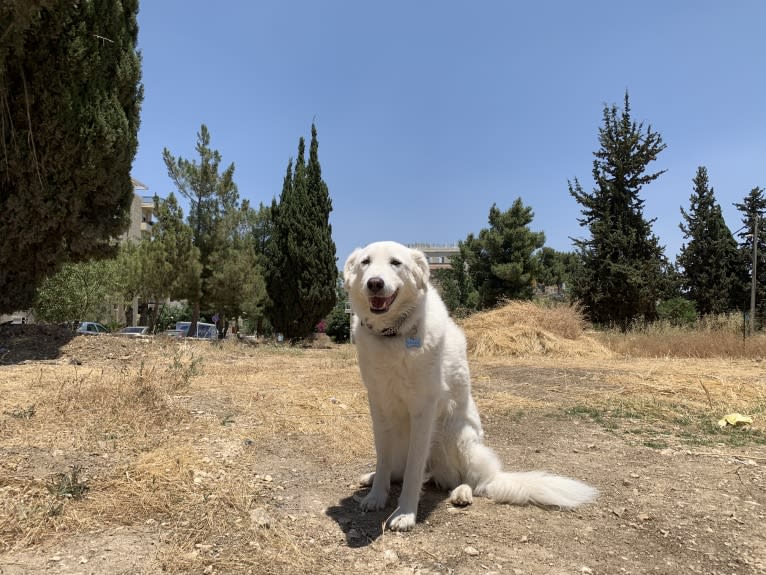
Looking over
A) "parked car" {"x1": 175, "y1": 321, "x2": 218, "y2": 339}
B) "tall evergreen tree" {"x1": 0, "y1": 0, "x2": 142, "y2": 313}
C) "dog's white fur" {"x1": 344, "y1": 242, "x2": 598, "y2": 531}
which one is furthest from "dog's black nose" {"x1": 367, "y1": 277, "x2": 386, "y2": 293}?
"parked car" {"x1": 175, "y1": 321, "x2": 218, "y2": 339}

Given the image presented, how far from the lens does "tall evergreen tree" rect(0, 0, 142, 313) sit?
8891 millimetres

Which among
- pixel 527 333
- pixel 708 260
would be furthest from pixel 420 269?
pixel 708 260

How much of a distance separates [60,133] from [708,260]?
33.5 meters

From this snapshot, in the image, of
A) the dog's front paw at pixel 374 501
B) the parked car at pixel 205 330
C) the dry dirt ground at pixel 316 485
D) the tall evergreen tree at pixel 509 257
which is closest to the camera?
the dry dirt ground at pixel 316 485

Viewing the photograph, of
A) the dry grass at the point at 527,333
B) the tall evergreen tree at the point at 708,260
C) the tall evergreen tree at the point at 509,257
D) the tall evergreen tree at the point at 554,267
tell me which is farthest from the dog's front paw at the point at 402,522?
the tall evergreen tree at the point at 554,267

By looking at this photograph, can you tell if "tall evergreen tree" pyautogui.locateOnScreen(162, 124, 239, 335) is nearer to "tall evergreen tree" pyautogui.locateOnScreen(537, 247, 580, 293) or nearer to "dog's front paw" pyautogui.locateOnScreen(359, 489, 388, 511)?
"dog's front paw" pyautogui.locateOnScreen(359, 489, 388, 511)

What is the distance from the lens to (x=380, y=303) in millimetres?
2688

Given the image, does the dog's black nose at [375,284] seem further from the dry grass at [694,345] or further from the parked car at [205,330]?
the parked car at [205,330]

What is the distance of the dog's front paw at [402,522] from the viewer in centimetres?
259

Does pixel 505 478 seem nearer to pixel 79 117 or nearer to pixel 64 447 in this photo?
pixel 64 447

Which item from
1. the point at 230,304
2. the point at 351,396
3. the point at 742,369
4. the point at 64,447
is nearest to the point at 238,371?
the point at 351,396

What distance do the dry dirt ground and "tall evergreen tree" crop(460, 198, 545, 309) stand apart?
2238cm

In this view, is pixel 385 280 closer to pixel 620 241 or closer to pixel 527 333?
pixel 527 333

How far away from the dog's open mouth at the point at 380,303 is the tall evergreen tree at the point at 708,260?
1260 inches
